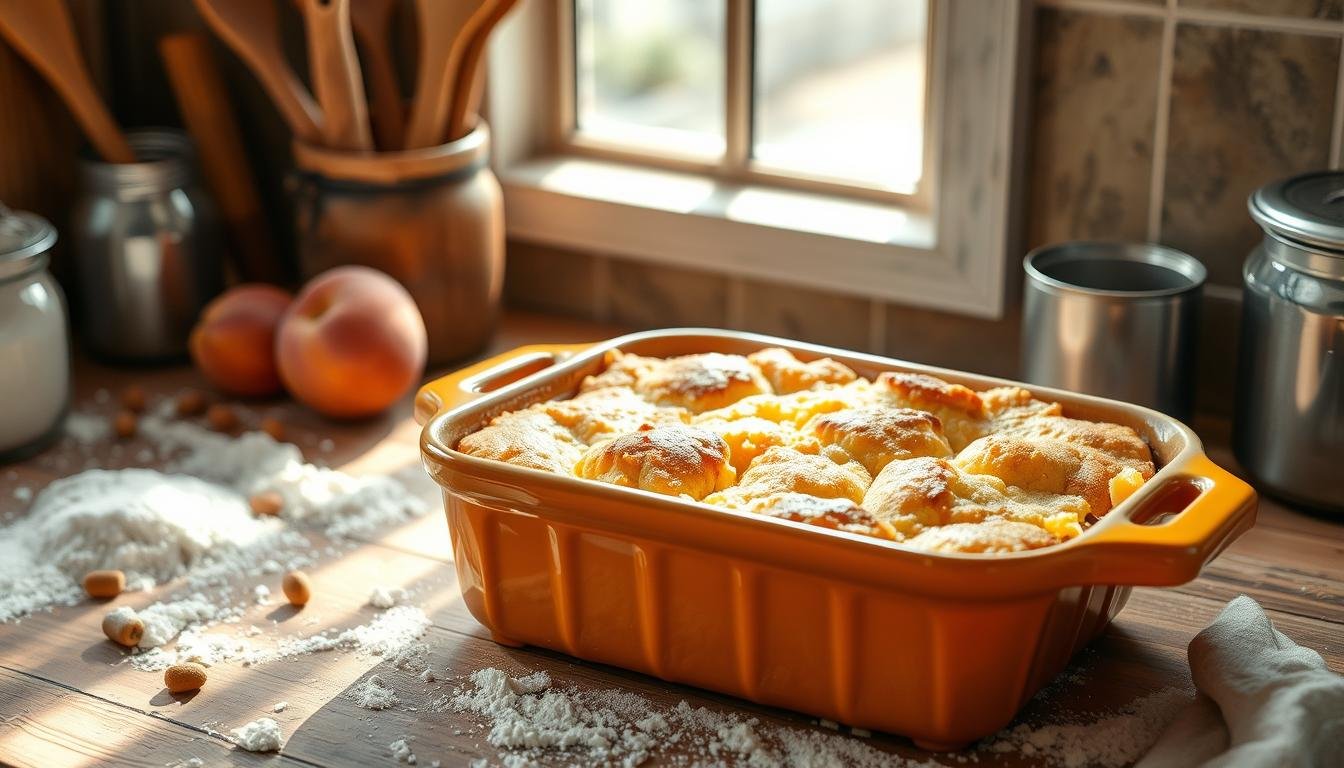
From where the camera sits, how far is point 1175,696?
100 cm

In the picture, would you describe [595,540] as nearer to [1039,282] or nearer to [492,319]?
[1039,282]

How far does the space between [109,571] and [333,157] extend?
1.60 ft

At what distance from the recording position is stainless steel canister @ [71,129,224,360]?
1536mm

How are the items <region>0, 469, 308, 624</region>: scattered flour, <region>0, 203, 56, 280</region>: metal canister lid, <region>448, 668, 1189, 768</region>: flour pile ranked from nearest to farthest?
<region>448, 668, 1189, 768</region>: flour pile < <region>0, 469, 308, 624</region>: scattered flour < <region>0, 203, 56, 280</region>: metal canister lid

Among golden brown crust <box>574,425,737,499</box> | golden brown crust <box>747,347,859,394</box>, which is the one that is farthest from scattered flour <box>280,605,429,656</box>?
golden brown crust <box>747,347,859,394</box>

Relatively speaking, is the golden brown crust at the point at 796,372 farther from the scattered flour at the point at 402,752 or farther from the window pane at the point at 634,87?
the window pane at the point at 634,87

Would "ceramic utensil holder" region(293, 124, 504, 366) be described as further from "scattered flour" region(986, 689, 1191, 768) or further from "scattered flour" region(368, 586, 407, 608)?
"scattered flour" region(986, 689, 1191, 768)

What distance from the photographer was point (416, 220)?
151 centimetres

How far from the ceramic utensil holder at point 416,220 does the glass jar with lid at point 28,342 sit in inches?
10.1

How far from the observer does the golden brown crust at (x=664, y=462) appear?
97 cm

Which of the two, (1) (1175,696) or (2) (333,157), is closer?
(1) (1175,696)

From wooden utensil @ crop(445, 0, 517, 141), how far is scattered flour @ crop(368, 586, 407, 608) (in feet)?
1.83

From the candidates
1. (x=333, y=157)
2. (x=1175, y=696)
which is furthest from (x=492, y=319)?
(x=1175, y=696)

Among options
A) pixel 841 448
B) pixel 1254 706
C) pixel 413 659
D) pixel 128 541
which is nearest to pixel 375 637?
pixel 413 659
